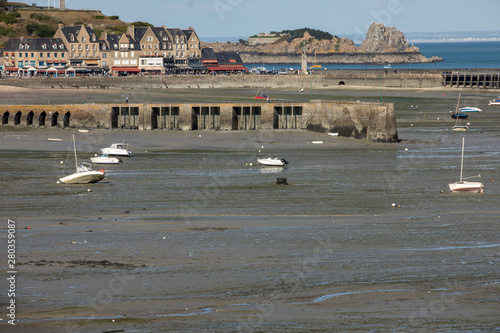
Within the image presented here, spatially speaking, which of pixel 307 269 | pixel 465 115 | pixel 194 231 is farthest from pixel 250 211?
pixel 465 115

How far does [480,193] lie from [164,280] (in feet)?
81.6

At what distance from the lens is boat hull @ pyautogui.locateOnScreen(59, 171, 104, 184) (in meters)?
44.5

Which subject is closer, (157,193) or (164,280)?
(164,280)

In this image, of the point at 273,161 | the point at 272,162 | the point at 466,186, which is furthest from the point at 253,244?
the point at 273,161

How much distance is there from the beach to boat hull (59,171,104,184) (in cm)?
70

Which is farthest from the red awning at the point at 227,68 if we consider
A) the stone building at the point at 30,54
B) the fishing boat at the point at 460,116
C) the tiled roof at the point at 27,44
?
the fishing boat at the point at 460,116

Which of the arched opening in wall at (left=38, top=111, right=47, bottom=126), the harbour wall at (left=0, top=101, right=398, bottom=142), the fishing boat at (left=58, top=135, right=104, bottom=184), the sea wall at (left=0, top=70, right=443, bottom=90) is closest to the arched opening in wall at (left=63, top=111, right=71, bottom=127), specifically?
the harbour wall at (left=0, top=101, right=398, bottom=142)

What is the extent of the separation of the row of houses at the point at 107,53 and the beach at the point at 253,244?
109 metres

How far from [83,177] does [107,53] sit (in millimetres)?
129677

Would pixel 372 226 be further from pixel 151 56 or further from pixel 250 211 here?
pixel 151 56

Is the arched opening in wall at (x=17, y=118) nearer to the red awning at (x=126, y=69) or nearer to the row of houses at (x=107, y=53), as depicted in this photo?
the row of houses at (x=107, y=53)

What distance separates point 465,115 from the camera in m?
87.2

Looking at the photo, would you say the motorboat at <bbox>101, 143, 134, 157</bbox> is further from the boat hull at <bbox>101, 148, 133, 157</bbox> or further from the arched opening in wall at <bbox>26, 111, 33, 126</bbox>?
the arched opening in wall at <bbox>26, 111, 33, 126</bbox>

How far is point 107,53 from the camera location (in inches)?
6639
